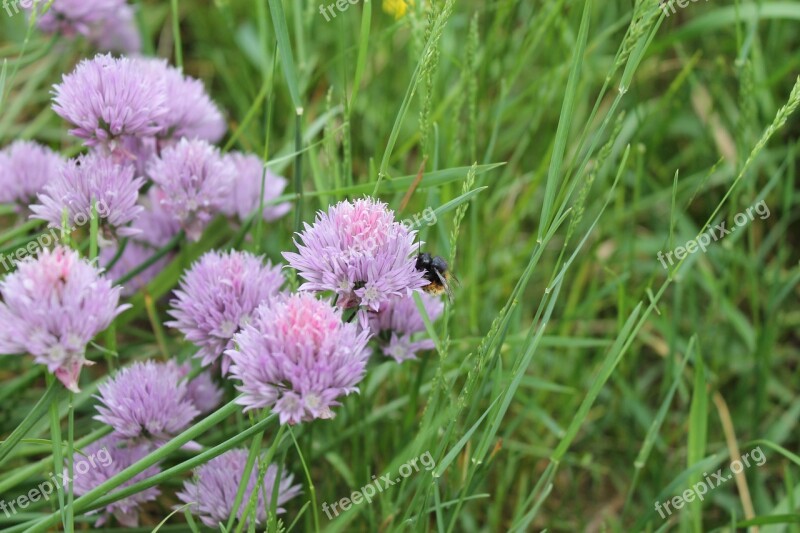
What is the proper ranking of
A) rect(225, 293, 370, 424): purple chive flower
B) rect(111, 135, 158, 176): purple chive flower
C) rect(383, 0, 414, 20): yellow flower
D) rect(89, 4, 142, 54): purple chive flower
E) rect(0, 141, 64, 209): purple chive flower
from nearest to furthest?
rect(225, 293, 370, 424): purple chive flower
rect(111, 135, 158, 176): purple chive flower
rect(0, 141, 64, 209): purple chive flower
rect(383, 0, 414, 20): yellow flower
rect(89, 4, 142, 54): purple chive flower

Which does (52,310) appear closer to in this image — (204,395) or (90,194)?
(90,194)

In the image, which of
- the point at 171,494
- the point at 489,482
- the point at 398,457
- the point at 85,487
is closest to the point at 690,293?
the point at 489,482

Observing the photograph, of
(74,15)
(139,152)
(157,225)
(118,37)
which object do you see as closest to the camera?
(139,152)

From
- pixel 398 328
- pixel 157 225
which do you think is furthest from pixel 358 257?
pixel 157 225

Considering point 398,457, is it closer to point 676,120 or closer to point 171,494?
point 171,494

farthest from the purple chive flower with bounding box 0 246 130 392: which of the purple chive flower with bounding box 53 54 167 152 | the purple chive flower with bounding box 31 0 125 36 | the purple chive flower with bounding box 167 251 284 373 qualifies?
the purple chive flower with bounding box 31 0 125 36

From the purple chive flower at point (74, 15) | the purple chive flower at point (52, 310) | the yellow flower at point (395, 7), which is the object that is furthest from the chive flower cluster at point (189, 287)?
the yellow flower at point (395, 7)

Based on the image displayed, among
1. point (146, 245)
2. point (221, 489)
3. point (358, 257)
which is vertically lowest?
point (221, 489)

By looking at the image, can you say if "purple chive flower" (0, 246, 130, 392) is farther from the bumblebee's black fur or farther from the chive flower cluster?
the bumblebee's black fur
